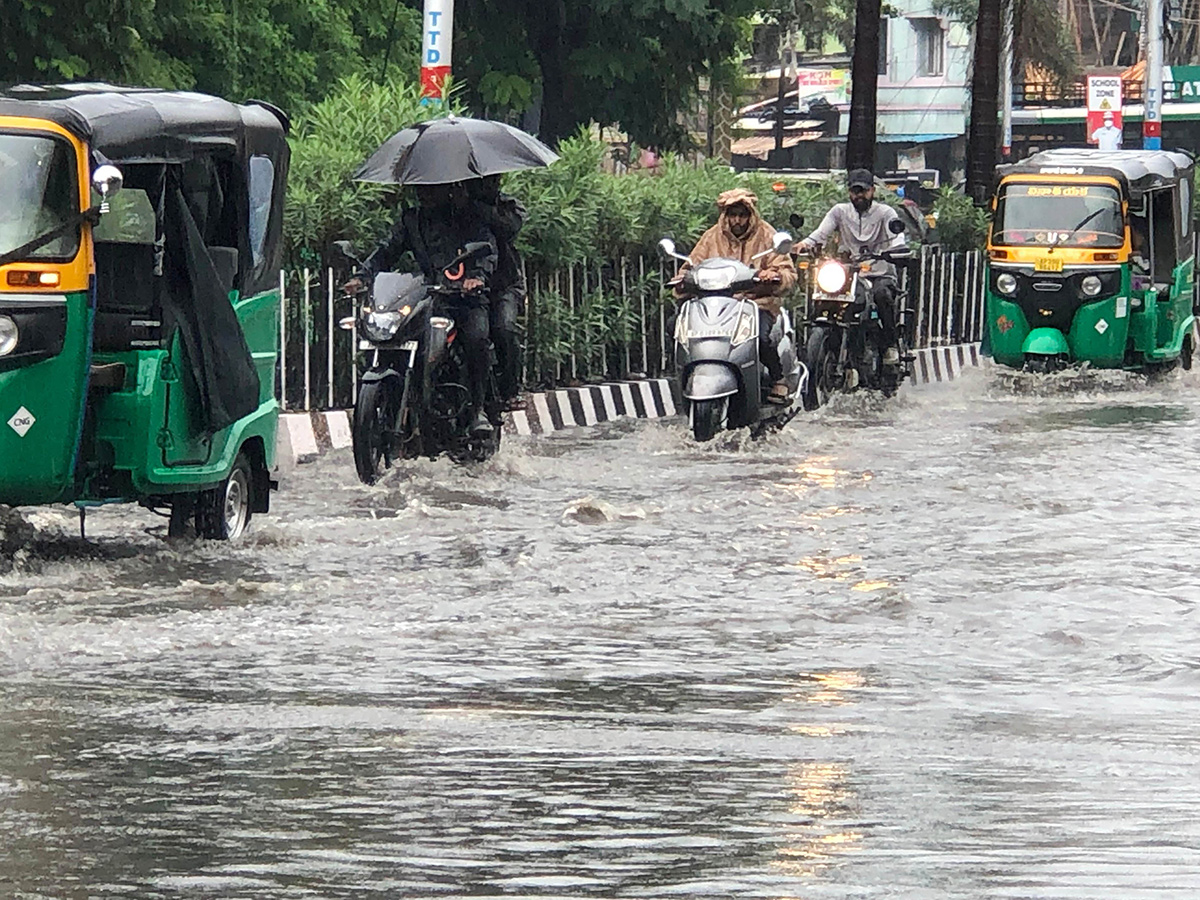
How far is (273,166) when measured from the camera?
443 inches

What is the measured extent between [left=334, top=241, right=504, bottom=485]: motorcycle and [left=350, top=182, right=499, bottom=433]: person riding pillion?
53 mm

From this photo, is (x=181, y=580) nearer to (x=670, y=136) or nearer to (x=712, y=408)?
(x=712, y=408)

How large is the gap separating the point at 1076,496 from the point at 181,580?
17.9 feet

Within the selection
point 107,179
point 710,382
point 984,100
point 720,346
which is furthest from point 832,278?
point 984,100

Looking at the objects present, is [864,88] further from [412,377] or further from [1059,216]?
[412,377]

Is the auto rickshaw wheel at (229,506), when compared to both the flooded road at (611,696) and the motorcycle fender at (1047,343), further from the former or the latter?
the motorcycle fender at (1047,343)

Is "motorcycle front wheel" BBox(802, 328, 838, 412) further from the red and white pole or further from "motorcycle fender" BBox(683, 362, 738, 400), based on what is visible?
the red and white pole

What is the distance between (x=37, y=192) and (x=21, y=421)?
82cm

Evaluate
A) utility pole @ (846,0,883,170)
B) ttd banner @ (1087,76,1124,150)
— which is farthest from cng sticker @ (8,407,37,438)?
ttd banner @ (1087,76,1124,150)

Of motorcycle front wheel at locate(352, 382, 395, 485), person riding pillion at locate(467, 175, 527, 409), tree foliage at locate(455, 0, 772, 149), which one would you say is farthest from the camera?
tree foliage at locate(455, 0, 772, 149)

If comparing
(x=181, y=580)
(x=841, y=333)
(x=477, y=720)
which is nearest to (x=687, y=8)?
(x=841, y=333)

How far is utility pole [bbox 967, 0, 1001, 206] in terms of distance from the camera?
33219 millimetres

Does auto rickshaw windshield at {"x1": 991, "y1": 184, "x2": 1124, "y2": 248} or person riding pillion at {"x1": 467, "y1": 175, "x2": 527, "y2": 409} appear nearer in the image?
person riding pillion at {"x1": 467, "y1": 175, "x2": 527, "y2": 409}

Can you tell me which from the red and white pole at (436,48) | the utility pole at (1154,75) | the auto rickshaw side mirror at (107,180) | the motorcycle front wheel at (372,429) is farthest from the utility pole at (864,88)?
the auto rickshaw side mirror at (107,180)
